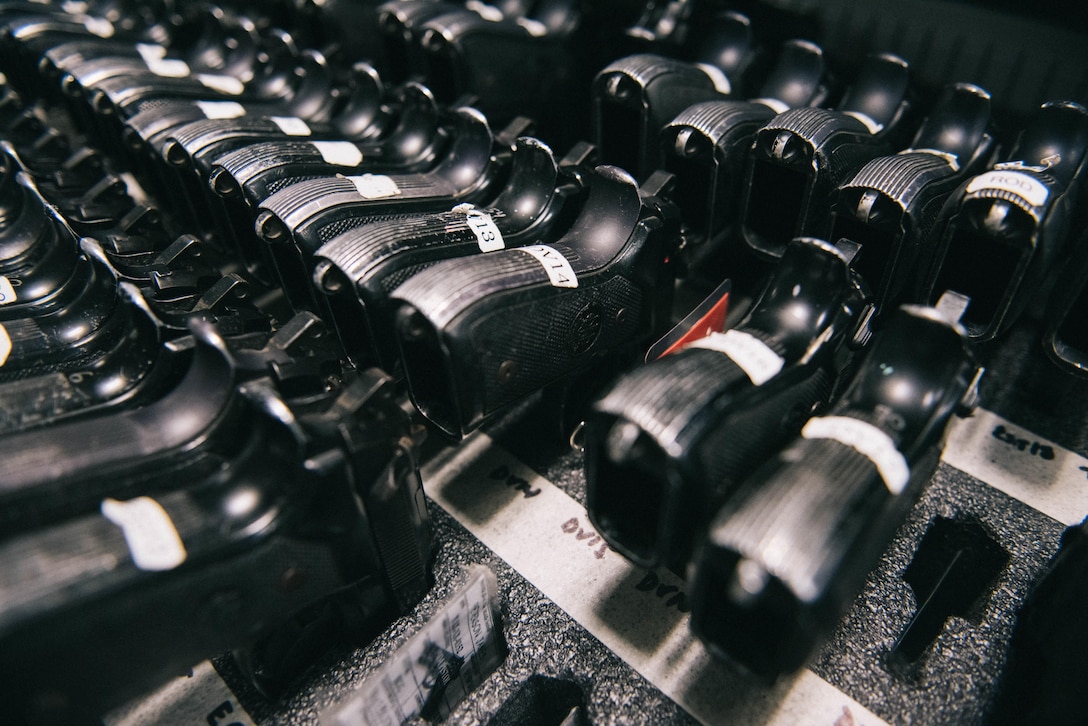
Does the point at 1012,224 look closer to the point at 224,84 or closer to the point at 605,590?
the point at 605,590

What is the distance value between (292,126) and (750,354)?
1.22 meters

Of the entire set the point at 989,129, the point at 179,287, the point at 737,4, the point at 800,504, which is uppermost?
the point at 737,4

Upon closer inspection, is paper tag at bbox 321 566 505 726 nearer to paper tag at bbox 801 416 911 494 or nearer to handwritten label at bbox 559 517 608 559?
handwritten label at bbox 559 517 608 559

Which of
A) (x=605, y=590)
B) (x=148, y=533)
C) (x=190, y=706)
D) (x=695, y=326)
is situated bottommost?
(x=190, y=706)

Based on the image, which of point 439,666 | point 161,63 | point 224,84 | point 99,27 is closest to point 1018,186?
point 439,666

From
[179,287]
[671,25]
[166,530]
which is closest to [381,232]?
[179,287]

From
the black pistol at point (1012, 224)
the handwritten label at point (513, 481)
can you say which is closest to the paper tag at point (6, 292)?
the handwritten label at point (513, 481)

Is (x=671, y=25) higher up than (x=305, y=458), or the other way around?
(x=671, y=25)

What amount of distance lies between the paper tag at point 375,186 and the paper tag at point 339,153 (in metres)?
0.17

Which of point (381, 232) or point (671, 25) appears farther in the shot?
point (671, 25)

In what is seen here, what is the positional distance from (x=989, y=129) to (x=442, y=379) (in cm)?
108

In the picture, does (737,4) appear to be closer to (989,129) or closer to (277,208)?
(989,129)

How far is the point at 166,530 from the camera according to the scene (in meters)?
0.78

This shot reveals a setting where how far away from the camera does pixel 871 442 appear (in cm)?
82
